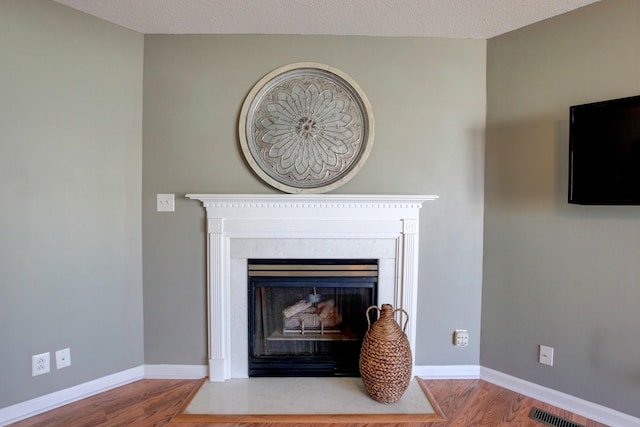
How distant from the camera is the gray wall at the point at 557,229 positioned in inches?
70.4

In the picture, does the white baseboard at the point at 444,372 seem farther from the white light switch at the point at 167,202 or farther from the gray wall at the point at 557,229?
the white light switch at the point at 167,202

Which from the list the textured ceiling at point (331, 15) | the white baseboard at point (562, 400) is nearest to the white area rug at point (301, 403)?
the white baseboard at point (562, 400)

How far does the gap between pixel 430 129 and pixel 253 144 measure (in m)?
1.20

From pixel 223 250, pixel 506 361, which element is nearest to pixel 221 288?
pixel 223 250

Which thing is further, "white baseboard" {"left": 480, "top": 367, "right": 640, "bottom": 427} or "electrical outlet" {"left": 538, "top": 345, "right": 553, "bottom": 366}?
"electrical outlet" {"left": 538, "top": 345, "right": 553, "bottom": 366}

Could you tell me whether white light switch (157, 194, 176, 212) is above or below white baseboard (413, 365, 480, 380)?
above

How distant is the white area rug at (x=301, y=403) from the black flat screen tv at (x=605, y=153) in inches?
57.7

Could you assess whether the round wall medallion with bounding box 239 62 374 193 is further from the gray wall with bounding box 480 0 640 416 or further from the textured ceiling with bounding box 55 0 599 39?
the gray wall with bounding box 480 0 640 416

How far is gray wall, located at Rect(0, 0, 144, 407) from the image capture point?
1800mm

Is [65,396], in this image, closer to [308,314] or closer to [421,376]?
[308,314]

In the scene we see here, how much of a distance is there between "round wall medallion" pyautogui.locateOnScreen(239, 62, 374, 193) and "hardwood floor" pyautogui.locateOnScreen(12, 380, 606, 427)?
1.48m

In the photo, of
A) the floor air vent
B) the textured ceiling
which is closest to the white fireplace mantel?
the floor air vent

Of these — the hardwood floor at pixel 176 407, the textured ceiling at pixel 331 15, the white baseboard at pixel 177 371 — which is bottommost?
the hardwood floor at pixel 176 407

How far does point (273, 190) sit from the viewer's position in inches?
87.4
